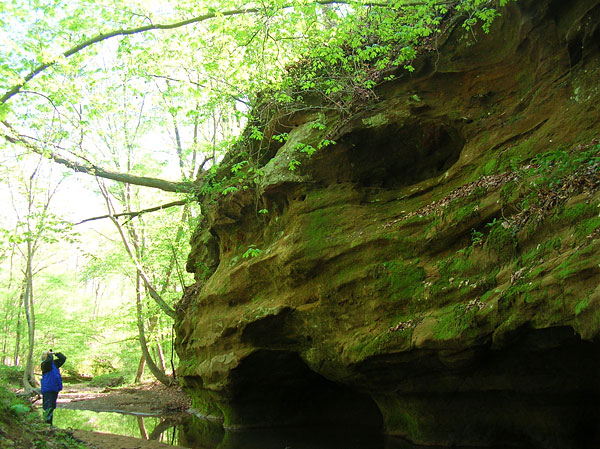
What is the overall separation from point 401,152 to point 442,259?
12.2ft

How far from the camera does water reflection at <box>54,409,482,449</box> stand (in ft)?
31.9

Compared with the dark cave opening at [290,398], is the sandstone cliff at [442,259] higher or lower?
higher

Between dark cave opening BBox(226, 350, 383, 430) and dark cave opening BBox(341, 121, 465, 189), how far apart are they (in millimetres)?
5396

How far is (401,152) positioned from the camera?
1093cm

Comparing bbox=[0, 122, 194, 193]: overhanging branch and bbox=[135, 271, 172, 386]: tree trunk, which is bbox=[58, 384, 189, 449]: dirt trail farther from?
bbox=[0, 122, 194, 193]: overhanging branch

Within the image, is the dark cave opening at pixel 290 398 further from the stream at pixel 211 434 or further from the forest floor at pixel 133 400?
the forest floor at pixel 133 400

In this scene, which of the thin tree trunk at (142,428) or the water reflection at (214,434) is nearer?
the water reflection at (214,434)

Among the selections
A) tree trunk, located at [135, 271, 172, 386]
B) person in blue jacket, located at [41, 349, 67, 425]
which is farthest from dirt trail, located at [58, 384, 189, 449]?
person in blue jacket, located at [41, 349, 67, 425]

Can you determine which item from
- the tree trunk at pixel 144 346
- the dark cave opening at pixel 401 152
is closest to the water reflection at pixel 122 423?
the tree trunk at pixel 144 346

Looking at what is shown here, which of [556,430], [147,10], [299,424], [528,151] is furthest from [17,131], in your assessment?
[556,430]

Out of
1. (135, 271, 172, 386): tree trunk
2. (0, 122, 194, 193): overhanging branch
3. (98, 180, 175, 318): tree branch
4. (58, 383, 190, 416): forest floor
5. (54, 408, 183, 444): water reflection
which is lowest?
(58, 383, 190, 416): forest floor

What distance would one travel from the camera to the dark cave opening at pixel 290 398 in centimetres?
1209

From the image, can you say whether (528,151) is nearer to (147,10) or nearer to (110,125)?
(147,10)

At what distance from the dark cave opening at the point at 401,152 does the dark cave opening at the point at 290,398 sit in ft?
17.7
